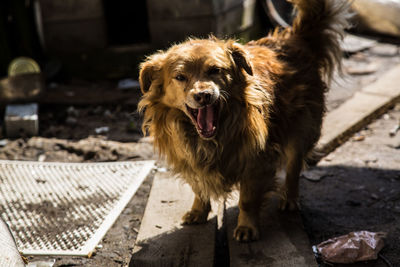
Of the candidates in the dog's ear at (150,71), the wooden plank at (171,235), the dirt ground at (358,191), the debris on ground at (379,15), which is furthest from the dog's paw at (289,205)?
the debris on ground at (379,15)

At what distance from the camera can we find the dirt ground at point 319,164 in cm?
331

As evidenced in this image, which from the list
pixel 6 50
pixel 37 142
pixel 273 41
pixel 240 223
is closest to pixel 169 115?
pixel 240 223

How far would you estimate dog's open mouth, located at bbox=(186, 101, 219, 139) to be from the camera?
111 inches

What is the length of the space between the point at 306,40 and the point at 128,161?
1.98 meters

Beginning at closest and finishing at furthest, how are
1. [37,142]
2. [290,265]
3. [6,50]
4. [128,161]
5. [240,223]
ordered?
[290,265] → [240,223] → [128,161] → [37,142] → [6,50]

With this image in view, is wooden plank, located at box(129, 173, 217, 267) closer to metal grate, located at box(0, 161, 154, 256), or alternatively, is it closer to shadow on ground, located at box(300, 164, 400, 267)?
metal grate, located at box(0, 161, 154, 256)

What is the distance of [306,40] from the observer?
144 inches

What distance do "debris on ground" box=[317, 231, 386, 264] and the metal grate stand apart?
156 cm

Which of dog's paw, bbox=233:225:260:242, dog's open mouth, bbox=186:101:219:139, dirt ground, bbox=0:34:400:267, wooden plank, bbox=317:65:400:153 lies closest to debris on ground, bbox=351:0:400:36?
wooden plank, bbox=317:65:400:153

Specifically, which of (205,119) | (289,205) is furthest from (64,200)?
(289,205)

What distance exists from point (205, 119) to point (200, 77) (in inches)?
10.6

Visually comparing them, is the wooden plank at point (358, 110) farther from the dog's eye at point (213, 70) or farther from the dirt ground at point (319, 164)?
the dog's eye at point (213, 70)

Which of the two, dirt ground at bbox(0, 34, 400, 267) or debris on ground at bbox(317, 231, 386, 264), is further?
dirt ground at bbox(0, 34, 400, 267)

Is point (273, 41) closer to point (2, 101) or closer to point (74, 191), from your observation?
point (74, 191)
